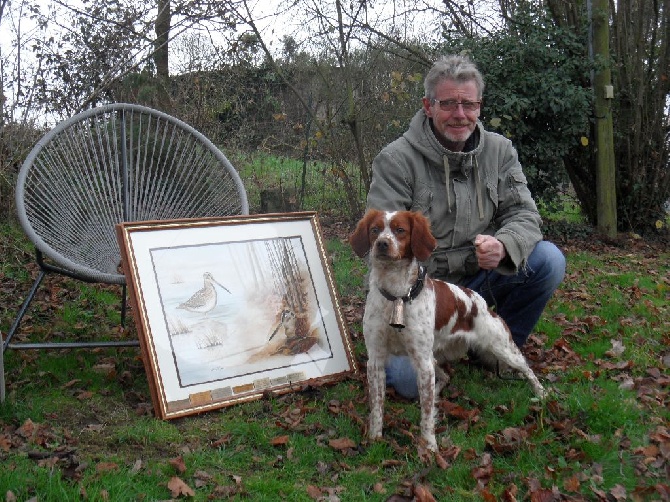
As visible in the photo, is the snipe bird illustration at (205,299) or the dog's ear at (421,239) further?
the snipe bird illustration at (205,299)

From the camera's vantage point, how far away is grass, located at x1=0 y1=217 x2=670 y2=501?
9.06ft

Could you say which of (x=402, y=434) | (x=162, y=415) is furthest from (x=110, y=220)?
(x=402, y=434)

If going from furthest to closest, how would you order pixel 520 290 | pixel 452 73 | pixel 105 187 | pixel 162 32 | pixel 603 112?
pixel 603 112, pixel 162 32, pixel 105 187, pixel 520 290, pixel 452 73

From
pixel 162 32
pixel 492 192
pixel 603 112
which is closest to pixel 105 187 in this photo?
pixel 492 192

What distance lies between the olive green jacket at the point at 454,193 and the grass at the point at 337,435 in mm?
770

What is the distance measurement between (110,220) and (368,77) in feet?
15.8

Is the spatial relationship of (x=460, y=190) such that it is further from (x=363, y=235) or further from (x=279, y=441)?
(x=279, y=441)

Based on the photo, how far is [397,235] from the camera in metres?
3.19

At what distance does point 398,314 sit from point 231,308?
1035 millimetres

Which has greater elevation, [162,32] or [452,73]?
[162,32]

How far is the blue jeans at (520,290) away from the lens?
3930 millimetres

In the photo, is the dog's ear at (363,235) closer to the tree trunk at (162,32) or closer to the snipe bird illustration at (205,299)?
the snipe bird illustration at (205,299)

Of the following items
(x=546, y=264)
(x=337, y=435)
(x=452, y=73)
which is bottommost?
(x=337, y=435)

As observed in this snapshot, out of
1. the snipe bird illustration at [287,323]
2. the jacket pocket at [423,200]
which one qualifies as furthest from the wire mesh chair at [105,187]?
the jacket pocket at [423,200]
